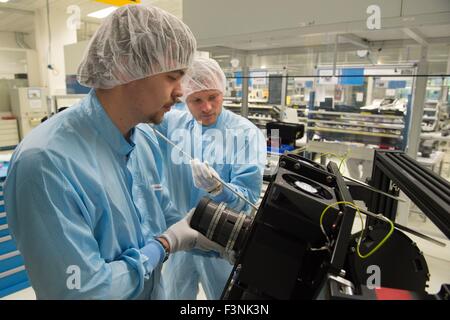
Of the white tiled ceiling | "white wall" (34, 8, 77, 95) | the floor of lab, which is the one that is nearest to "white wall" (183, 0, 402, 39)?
the floor of lab

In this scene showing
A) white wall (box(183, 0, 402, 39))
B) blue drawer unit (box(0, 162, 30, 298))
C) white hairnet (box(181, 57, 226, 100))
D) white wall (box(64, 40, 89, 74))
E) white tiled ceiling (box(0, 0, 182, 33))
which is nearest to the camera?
white hairnet (box(181, 57, 226, 100))

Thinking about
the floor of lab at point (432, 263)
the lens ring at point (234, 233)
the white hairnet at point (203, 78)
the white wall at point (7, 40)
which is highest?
the white wall at point (7, 40)

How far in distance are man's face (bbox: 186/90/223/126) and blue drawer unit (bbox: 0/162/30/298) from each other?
5.12ft

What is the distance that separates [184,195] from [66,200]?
0.90 meters

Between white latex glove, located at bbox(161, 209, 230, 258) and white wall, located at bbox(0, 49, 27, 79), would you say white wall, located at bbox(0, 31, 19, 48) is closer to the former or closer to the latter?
white wall, located at bbox(0, 49, 27, 79)

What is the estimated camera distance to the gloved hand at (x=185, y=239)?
106 centimetres

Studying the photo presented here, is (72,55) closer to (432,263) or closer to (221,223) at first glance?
(221,223)

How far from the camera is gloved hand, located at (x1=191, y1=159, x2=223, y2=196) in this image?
1341mm

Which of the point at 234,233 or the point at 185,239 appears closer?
the point at 234,233

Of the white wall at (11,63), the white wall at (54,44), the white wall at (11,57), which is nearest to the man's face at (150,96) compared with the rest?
the white wall at (54,44)

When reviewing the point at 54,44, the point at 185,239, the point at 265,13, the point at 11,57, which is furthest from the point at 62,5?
the point at 185,239

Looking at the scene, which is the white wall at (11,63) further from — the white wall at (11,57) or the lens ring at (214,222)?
the lens ring at (214,222)

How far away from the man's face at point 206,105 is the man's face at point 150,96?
716mm

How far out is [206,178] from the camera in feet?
4.45
